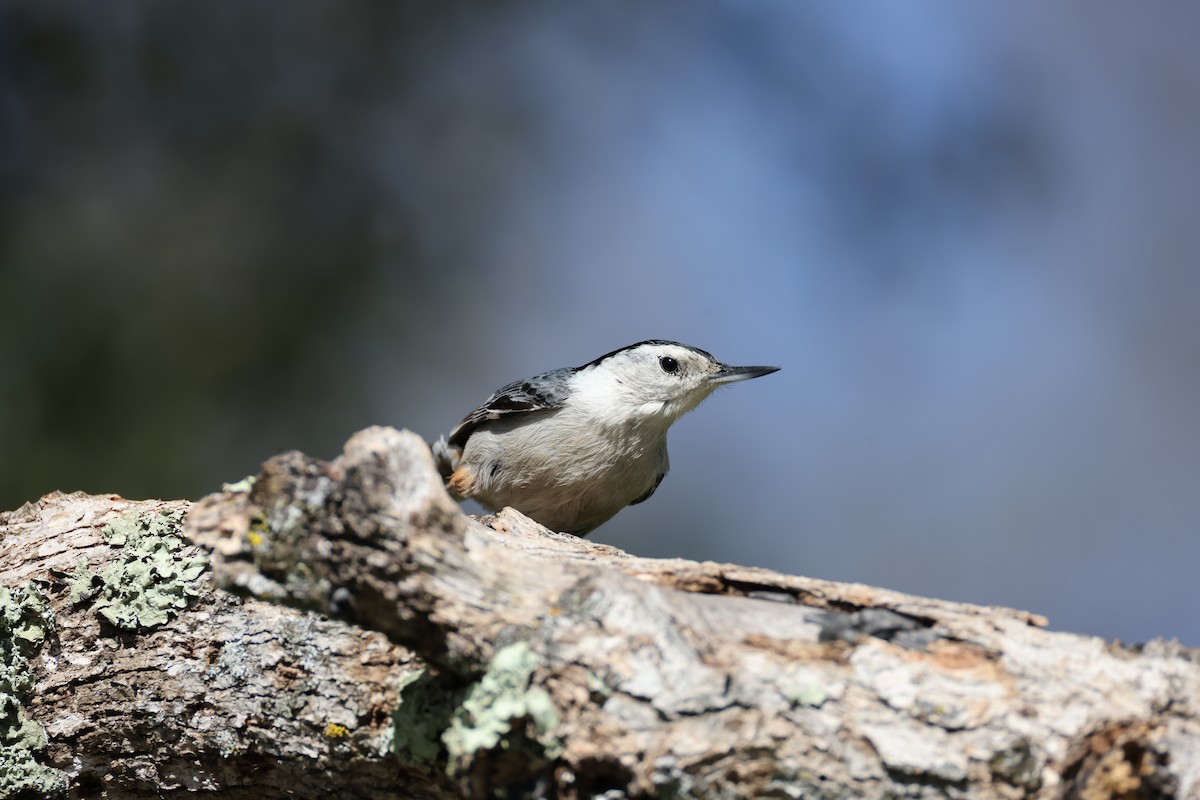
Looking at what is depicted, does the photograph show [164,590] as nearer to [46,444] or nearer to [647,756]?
[647,756]

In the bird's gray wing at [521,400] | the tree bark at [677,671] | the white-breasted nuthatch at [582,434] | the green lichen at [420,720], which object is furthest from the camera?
the bird's gray wing at [521,400]

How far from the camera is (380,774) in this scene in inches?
66.7

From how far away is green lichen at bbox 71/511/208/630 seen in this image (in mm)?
1949

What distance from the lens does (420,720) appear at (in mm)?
1575

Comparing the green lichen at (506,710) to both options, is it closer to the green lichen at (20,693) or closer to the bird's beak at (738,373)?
the green lichen at (20,693)

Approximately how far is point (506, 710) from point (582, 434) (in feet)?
6.80

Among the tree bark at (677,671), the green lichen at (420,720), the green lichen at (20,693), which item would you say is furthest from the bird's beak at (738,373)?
the green lichen at (20,693)

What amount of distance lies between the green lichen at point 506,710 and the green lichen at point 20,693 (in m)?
1.06

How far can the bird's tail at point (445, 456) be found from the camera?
3.72 m

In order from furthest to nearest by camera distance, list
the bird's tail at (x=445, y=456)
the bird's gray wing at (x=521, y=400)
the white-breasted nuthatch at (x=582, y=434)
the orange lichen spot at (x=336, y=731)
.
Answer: the bird's tail at (x=445, y=456)
the bird's gray wing at (x=521, y=400)
the white-breasted nuthatch at (x=582, y=434)
the orange lichen spot at (x=336, y=731)

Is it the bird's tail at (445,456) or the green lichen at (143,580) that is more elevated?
the bird's tail at (445,456)

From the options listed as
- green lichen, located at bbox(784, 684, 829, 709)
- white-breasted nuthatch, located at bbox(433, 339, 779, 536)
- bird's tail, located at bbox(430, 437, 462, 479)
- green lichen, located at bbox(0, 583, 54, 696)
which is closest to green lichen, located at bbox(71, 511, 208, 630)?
green lichen, located at bbox(0, 583, 54, 696)

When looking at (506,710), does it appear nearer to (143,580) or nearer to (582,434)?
(143,580)

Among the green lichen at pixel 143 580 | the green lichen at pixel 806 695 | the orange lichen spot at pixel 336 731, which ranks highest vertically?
the green lichen at pixel 143 580
